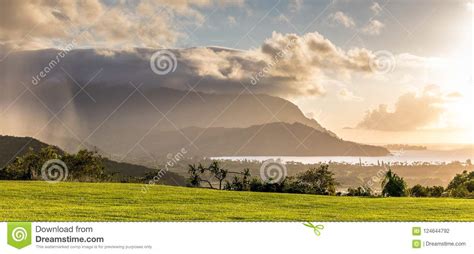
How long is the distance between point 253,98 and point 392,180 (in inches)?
179

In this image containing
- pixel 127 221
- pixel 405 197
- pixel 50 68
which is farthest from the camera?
pixel 405 197

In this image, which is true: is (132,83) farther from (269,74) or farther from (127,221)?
(127,221)

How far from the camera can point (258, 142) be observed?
49.3 feet

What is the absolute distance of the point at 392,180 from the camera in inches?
634

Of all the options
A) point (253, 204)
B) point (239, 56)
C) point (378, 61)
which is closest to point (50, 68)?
→ point (239, 56)
